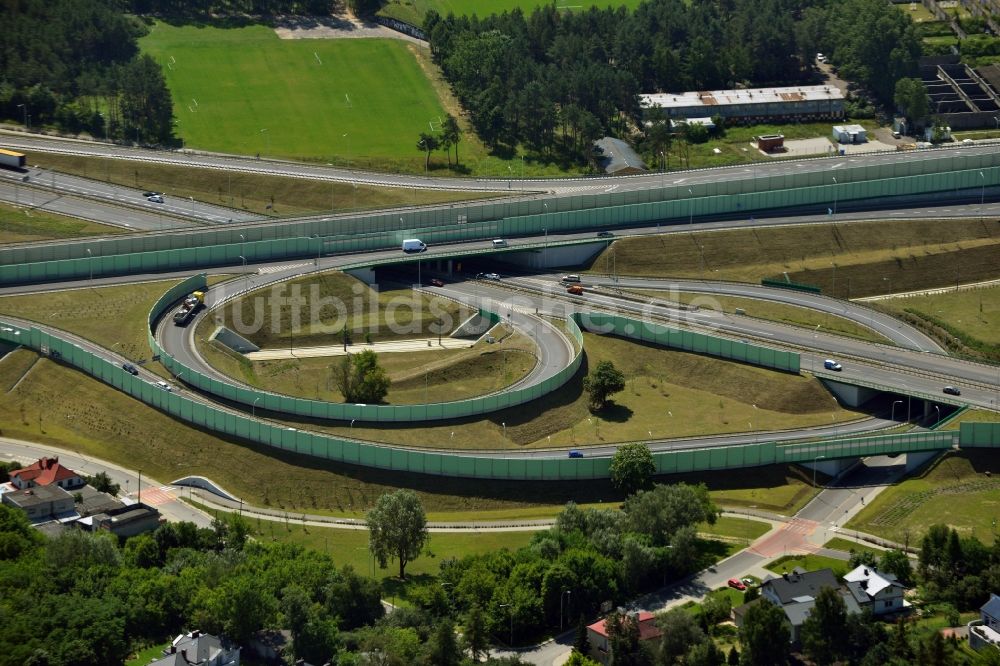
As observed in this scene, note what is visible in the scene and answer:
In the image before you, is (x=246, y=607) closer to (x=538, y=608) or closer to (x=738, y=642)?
(x=538, y=608)

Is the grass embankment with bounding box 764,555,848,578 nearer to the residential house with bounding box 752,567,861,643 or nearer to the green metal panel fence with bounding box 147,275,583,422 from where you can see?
the residential house with bounding box 752,567,861,643

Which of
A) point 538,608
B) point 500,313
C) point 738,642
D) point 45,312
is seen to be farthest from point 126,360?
point 738,642

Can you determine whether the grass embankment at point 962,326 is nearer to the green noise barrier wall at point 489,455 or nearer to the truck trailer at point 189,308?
the green noise barrier wall at point 489,455

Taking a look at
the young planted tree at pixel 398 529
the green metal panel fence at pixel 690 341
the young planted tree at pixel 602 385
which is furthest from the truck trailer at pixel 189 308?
the young planted tree at pixel 398 529

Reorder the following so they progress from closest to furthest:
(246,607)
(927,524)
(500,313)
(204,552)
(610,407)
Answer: (246,607)
(204,552)
(927,524)
(610,407)
(500,313)

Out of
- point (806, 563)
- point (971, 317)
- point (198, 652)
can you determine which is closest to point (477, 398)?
point (806, 563)

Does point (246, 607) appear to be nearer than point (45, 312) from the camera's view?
Yes
